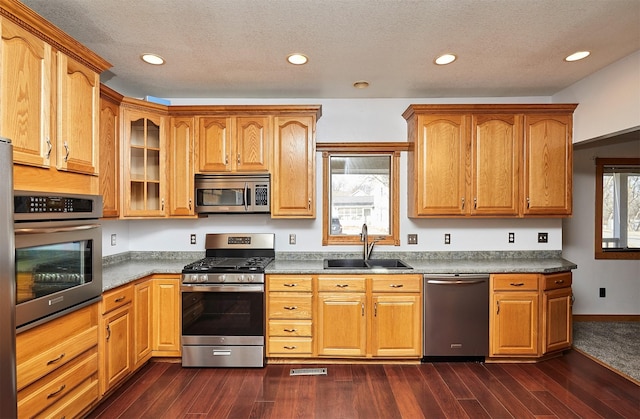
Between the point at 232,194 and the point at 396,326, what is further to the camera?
the point at 232,194

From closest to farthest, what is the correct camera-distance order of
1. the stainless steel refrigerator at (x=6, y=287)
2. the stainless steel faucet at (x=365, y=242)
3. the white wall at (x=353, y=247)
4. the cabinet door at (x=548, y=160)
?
the stainless steel refrigerator at (x=6, y=287) → the cabinet door at (x=548, y=160) → the stainless steel faucet at (x=365, y=242) → the white wall at (x=353, y=247)

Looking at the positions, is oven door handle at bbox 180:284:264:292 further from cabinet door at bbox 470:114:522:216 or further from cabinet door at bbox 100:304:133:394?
cabinet door at bbox 470:114:522:216

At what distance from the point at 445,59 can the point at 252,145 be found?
5.96 feet

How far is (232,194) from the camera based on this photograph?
3160mm

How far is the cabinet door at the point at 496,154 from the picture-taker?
3.12 metres

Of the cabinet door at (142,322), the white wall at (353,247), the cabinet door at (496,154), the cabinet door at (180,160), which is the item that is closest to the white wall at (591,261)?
the white wall at (353,247)

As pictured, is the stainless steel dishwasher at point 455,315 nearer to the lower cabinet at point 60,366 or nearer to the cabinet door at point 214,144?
the cabinet door at point 214,144

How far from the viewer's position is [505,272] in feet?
9.52

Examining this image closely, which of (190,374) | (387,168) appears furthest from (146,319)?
(387,168)

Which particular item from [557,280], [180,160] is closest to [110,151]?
[180,160]

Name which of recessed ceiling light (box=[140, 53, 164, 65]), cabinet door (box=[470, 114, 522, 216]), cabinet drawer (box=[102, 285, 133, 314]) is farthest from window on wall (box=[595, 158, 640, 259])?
cabinet drawer (box=[102, 285, 133, 314])

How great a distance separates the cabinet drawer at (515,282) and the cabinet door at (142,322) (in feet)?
9.92

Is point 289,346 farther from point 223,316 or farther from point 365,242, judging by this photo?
point 365,242

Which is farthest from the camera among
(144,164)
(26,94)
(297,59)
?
(144,164)
